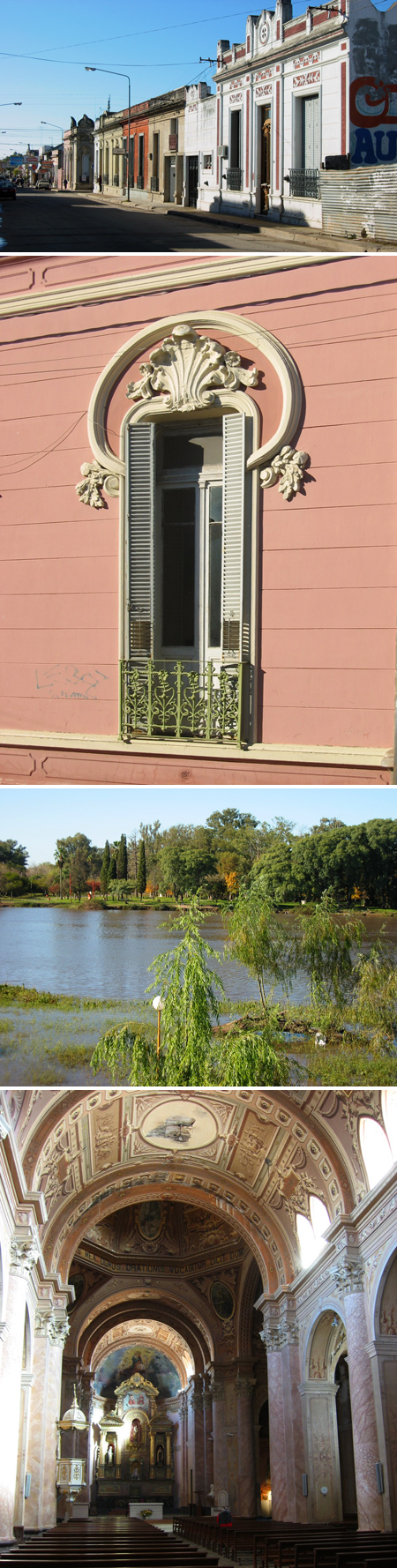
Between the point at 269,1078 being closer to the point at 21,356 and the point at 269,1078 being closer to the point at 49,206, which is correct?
the point at 21,356

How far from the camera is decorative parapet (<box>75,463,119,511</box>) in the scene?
787 cm

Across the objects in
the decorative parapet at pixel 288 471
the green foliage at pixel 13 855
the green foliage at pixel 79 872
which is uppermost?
the decorative parapet at pixel 288 471

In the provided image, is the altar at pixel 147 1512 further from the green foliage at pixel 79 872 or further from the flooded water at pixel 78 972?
the green foliage at pixel 79 872

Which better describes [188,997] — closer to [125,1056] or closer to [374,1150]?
[125,1056]

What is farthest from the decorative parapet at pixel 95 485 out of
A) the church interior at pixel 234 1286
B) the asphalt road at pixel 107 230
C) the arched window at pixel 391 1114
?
the arched window at pixel 391 1114

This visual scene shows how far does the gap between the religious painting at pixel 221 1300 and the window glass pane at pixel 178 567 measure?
64.2 ft

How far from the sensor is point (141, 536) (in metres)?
7.86

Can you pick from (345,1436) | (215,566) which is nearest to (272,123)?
(215,566)

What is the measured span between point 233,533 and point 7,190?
2989mm

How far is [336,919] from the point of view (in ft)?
25.9

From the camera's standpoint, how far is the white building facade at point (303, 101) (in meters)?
7.30

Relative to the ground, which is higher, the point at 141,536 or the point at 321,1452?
the point at 141,536

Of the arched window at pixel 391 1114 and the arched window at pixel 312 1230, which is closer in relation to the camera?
the arched window at pixel 391 1114

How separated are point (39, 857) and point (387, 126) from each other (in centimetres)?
514
